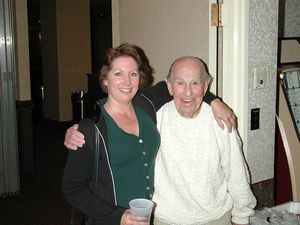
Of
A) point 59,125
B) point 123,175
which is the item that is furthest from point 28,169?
point 123,175

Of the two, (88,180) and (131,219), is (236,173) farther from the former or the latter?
(88,180)

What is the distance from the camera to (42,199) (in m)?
3.74

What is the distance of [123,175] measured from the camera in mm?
1452

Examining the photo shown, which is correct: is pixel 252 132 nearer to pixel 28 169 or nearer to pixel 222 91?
pixel 222 91

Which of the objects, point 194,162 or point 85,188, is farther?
point 194,162

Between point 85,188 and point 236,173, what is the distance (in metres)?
0.62

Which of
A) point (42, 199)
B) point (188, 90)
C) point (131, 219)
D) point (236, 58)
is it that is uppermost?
point (236, 58)

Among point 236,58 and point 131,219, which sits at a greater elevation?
point 236,58

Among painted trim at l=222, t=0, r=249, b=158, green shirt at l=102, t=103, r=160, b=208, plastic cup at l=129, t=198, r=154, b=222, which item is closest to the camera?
plastic cup at l=129, t=198, r=154, b=222

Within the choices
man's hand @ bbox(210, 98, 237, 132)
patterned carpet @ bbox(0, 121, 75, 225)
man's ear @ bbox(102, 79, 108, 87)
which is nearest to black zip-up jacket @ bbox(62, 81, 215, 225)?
man's ear @ bbox(102, 79, 108, 87)

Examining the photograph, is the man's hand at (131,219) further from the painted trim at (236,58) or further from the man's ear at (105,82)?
the painted trim at (236,58)

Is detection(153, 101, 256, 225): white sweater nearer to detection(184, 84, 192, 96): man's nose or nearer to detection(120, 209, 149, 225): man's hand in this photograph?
detection(184, 84, 192, 96): man's nose

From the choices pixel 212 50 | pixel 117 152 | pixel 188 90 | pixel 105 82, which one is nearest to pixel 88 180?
pixel 117 152

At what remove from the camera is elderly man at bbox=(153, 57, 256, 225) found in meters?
1.52
